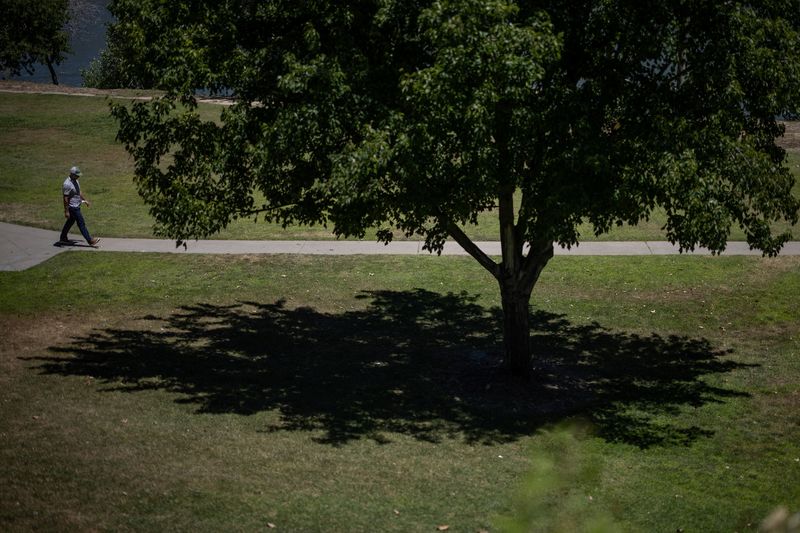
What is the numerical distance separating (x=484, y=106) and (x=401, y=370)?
212 inches

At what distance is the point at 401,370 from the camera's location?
1451 cm

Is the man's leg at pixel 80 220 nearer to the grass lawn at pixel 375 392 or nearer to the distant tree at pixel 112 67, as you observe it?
the grass lawn at pixel 375 392

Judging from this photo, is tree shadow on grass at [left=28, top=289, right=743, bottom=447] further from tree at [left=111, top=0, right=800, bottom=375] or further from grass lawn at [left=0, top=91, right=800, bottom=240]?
grass lawn at [left=0, top=91, right=800, bottom=240]

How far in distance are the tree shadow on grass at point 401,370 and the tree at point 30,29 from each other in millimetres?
38380

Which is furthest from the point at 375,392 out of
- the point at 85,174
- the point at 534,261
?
the point at 85,174

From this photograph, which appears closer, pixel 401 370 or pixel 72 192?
pixel 401 370

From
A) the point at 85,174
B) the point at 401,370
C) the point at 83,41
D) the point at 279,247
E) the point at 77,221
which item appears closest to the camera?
the point at 401,370

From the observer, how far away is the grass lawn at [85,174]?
2277cm

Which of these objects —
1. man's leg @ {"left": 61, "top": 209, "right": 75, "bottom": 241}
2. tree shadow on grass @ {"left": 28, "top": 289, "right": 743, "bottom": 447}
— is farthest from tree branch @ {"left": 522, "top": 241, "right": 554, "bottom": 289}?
man's leg @ {"left": 61, "top": 209, "right": 75, "bottom": 241}

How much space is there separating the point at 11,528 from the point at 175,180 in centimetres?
549

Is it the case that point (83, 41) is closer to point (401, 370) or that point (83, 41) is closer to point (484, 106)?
point (401, 370)

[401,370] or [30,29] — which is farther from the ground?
[30,29]

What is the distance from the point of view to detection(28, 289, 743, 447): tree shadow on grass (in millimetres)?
12469

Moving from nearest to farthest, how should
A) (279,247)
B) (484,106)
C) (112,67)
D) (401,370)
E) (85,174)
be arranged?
1. (484,106)
2. (401,370)
3. (279,247)
4. (85,174)
5. (112,67)
